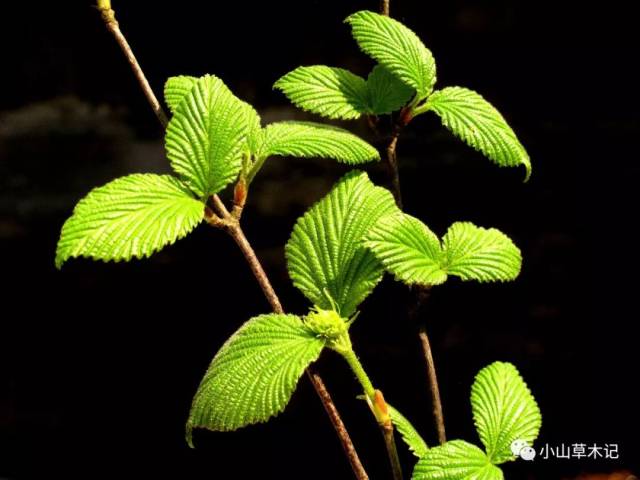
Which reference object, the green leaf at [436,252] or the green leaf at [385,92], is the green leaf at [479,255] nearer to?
the green leaf at [436,252]

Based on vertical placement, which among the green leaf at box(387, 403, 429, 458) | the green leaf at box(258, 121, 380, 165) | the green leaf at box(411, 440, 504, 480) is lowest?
the green leaf at box(411, 440, 504, 480)

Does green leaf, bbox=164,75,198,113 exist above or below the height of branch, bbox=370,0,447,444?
above

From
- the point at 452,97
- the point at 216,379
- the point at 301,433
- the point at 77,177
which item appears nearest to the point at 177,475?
the point at 301,433

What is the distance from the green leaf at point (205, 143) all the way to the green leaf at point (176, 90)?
7cm

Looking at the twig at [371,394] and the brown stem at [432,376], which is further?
the brown stem at [432,376]

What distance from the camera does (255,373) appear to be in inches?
20.5

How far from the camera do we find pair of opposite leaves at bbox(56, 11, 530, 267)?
1.62ft

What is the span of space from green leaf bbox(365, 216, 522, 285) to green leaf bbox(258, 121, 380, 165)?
6 cm

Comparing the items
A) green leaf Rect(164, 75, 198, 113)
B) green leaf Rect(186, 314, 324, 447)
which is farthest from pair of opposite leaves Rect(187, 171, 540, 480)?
green leaf Rect(164, 75, 198, 113)

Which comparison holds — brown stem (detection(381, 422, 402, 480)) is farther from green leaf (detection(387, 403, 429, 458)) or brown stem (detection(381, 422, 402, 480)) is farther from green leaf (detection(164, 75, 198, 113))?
green leaf (detection(164, 75, 198, 113))

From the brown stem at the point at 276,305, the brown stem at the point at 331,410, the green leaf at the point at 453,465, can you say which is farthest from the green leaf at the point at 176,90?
the green leaf at the point at 453,465

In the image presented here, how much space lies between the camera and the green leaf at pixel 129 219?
18.9 inches

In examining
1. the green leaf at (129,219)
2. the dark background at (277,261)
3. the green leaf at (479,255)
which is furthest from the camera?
the dark background at (277,261)

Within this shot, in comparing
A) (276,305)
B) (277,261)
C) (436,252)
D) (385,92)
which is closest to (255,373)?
(276,305)
